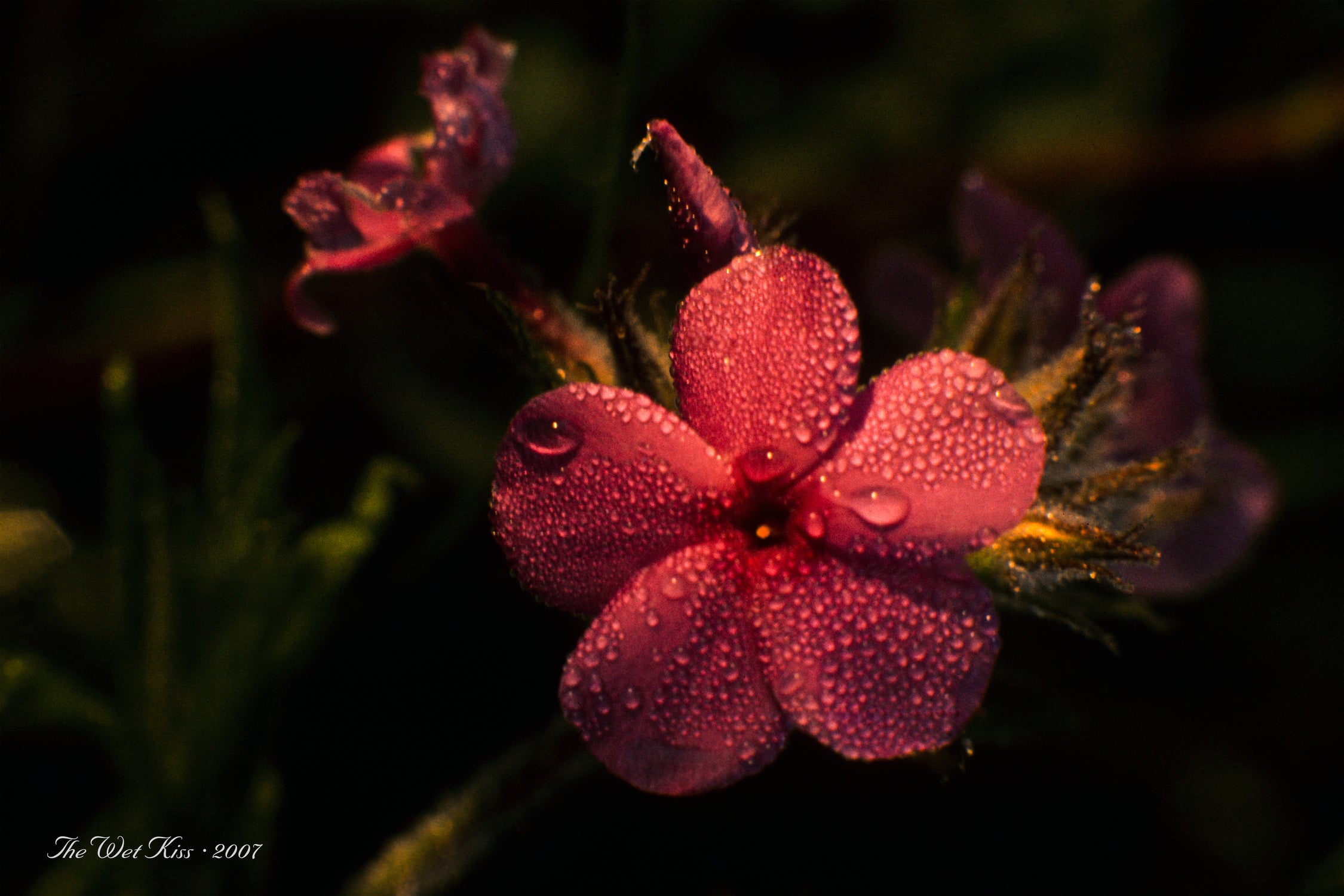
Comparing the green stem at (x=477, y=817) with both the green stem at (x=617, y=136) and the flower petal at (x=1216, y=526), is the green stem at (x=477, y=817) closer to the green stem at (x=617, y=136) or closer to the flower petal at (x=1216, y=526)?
the green stem at (x=617, y=136)

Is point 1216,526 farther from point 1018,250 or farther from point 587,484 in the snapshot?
point 587,484

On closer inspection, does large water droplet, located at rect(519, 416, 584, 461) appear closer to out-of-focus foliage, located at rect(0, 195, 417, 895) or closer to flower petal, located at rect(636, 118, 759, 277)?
flower petal, located at rect(636, 118, 759, 277)

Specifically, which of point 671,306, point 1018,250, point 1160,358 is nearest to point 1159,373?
point 1160,358

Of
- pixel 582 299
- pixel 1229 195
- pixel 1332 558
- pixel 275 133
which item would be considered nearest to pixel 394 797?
pixel 582 299

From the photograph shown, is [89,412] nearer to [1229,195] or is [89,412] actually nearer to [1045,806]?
[1045,806]

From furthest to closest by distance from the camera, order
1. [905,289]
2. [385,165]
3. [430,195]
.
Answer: [905,289] → [385,165] → [430,195]

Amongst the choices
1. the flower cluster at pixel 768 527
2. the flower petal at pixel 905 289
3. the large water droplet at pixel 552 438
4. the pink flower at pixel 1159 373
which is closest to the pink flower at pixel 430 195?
the flower cluster at pixel 768 527
